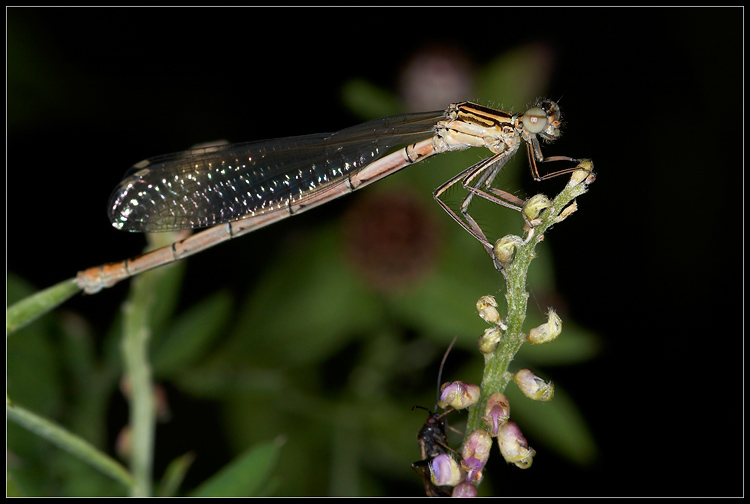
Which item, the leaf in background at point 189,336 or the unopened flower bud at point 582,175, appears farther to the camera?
the leaf in background at point 189,336

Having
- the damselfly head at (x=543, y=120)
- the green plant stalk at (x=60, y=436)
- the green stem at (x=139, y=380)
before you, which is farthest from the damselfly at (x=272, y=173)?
the green plant stalk at (x=60, y=436)

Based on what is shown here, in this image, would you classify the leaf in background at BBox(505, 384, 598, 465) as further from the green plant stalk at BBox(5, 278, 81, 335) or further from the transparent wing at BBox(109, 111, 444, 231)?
the green plant stalk at BBox(5, 278, 81, 335)

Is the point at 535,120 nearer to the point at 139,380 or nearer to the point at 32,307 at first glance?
the point at 139,380

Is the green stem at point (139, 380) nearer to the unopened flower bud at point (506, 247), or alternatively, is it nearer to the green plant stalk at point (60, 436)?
the green plant stalk at point (60, 436)

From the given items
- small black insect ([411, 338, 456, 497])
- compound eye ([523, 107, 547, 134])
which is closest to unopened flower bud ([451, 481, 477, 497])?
small black insect ([411, 338, 456, 497])

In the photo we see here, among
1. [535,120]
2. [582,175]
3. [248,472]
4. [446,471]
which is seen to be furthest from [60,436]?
[535,120]

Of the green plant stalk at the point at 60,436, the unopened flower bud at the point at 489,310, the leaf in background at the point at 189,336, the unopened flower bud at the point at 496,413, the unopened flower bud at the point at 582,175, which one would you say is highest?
the leaf in background at the point at 189,336

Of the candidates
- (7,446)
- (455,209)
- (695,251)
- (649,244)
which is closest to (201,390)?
(7,446)

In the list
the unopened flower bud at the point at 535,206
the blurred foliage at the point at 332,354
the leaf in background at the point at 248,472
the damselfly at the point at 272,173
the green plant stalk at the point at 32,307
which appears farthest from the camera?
the blurred foliage at the point at 332,354
